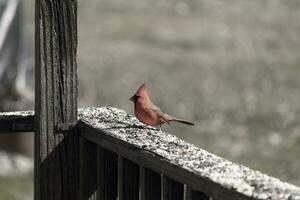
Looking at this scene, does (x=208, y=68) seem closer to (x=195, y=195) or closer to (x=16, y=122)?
(x=16, y=122)

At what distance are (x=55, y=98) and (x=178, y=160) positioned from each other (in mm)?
699

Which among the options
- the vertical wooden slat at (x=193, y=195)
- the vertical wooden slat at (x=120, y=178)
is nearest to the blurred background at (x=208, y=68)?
the vertical wooden slat at (x=120, y=178)

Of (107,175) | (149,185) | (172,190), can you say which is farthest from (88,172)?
(172,190)

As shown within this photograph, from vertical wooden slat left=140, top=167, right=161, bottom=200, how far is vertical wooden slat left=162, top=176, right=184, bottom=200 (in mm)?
122

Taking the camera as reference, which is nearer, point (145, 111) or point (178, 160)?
point (178, 160)

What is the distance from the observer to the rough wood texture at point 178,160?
6.14 feet

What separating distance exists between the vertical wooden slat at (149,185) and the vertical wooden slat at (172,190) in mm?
122

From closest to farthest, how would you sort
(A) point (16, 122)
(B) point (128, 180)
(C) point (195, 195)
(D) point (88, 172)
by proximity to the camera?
(C) point (195, 195)
(B) point (128, 180)
(D) point (88, 172)
(A) point (16, 122)

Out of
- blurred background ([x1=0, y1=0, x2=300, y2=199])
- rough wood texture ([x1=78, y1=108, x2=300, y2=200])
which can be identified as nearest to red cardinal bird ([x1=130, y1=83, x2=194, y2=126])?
rough wood texture ([x1=78, y1=108, x2=300, y2=200])

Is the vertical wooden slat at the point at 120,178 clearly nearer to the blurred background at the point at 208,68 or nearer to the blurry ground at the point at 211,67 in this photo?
the blurred background at the point at 208,68

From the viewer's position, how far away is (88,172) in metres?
2.78

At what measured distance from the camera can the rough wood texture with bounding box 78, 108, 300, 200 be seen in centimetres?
187

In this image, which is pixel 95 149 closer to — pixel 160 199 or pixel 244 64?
pixel 160 199

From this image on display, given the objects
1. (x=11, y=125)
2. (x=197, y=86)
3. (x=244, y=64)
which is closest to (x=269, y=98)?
(x=197, y=86)
